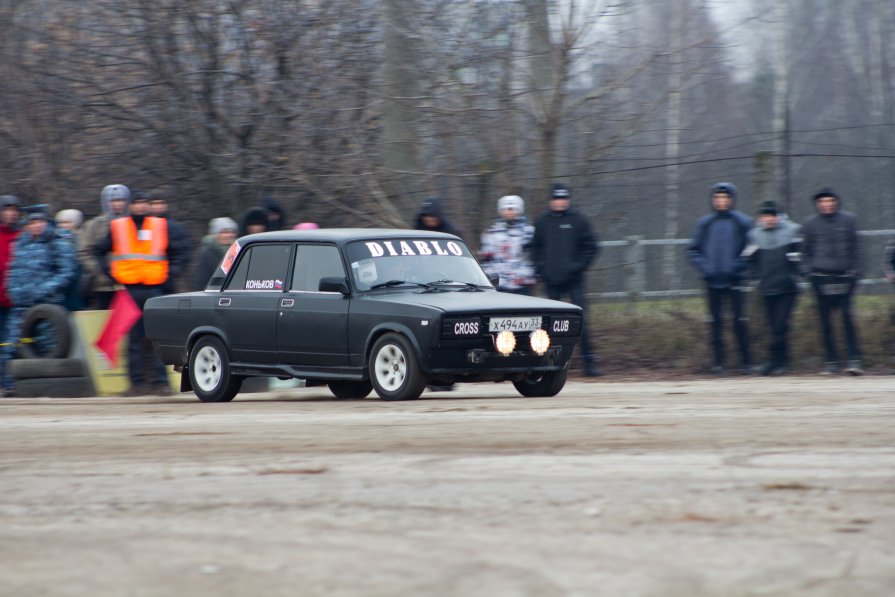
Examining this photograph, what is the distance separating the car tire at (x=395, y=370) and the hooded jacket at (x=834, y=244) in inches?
215

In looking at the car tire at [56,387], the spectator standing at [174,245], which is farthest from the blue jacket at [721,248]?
the car tire at [56,387]

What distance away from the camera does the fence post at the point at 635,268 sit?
1791cm

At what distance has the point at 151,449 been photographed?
8430mm

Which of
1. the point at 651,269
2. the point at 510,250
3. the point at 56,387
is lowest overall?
the point at 56,387

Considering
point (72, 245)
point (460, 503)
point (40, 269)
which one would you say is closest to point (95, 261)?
point (72, 245)

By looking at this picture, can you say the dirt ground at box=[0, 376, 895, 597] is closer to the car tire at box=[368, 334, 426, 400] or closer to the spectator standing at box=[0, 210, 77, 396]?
the car tire at box=[368, 334, 426, 400]

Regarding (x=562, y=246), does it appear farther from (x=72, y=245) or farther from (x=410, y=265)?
(x=72, y=245)

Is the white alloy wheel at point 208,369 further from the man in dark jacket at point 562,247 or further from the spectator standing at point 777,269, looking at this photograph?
the spectator standing at point 777,269

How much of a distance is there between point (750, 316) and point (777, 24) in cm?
422

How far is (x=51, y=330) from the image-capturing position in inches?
583

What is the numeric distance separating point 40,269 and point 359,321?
4.54 meters

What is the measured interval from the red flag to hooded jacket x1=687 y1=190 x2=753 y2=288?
19.3ft

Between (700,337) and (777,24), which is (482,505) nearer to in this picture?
(700,337)

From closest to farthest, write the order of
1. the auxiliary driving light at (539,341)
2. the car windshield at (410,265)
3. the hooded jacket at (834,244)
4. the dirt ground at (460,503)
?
1. the dirt ground at (460,503)
2. the auxiliary driving light at (539,341)
3. the car windshield at (410,265)
4. the hooded jacket at (834,244)
